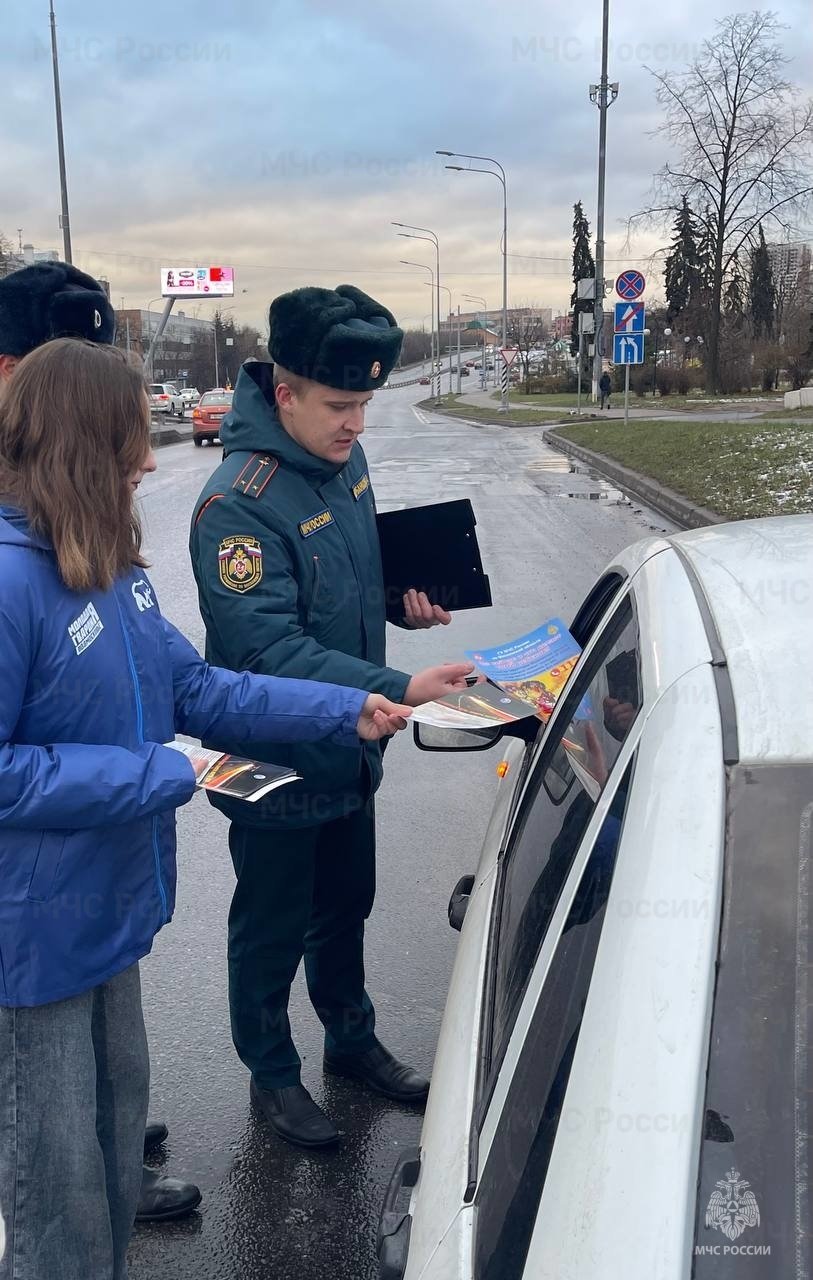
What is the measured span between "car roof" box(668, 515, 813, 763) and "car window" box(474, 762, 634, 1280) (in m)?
0.17

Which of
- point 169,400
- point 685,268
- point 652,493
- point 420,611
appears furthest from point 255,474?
point 685,268

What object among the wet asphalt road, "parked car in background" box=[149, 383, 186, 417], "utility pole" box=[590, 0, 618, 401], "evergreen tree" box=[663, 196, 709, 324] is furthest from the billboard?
the wet asphalt road

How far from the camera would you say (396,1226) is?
1547 millimetres

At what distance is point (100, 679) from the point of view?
1.87m

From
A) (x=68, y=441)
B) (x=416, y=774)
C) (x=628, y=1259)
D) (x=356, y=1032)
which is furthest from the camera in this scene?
(x=416, y=774)

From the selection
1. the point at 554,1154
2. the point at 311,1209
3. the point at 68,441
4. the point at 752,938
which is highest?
the point at 68,441

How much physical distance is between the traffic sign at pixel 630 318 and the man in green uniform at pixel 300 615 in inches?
784

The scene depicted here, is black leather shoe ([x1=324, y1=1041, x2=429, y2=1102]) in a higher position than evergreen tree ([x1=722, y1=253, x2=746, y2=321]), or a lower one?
lower

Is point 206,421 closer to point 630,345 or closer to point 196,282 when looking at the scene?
point 630,345

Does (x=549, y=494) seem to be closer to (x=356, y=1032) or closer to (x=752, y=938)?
(x=356, y=1032)

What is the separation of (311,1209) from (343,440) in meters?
1.78

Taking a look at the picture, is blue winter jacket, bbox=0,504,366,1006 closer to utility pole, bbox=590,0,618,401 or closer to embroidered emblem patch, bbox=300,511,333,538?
embroidered emblem patch, bbox=300,511,333,538

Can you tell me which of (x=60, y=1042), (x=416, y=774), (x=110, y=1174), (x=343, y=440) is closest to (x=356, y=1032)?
(x=110, y=1174)

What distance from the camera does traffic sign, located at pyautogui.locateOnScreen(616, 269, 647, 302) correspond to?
73.5 feet
